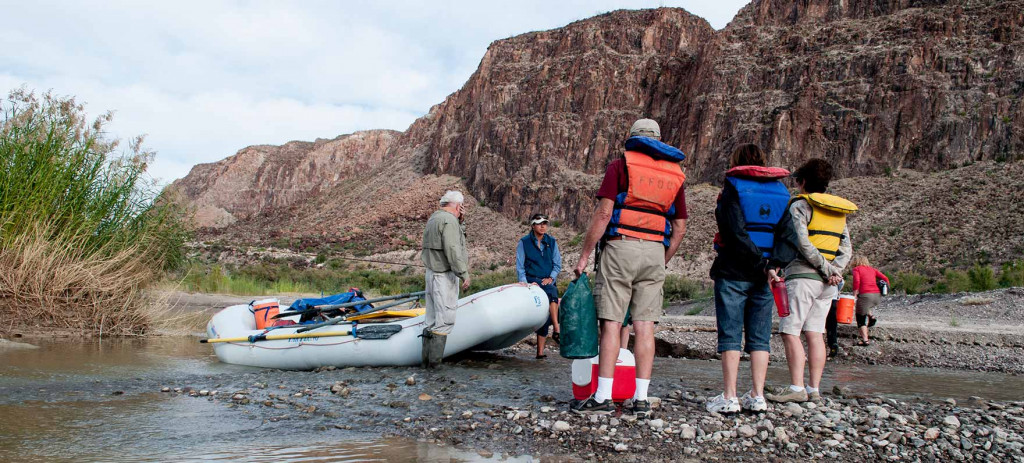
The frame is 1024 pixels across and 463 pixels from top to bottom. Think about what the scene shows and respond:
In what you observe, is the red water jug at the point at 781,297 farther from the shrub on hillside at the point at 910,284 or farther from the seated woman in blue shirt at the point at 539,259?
the shrub on hillside at the point at 910,284

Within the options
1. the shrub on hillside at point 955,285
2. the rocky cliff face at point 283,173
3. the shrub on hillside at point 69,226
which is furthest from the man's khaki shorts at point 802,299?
the rocky cliff face at point 283,173

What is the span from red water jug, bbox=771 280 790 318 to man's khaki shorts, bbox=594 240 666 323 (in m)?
0.88

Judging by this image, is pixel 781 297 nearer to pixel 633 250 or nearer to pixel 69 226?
pixel 633 250

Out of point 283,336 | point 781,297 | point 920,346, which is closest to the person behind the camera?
point 781,297

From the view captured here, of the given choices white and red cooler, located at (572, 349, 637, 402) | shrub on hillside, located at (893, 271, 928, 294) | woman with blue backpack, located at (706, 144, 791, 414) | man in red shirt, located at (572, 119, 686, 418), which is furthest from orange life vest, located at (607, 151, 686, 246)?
shrub on hillside, located at (893, 271, 928, 294)

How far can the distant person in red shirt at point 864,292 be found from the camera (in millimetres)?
9867

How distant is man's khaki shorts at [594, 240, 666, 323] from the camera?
4559mm

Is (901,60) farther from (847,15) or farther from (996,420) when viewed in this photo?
(996,420)

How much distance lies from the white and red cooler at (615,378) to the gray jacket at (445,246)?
260 centimetres

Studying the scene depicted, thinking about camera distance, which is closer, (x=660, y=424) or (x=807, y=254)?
(x=660, y=424)

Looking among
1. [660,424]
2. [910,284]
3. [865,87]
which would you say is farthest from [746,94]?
[660,424]

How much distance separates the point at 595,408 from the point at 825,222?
207 centimetres

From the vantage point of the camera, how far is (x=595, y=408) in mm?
4609

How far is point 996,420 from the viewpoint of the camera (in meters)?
4.70
